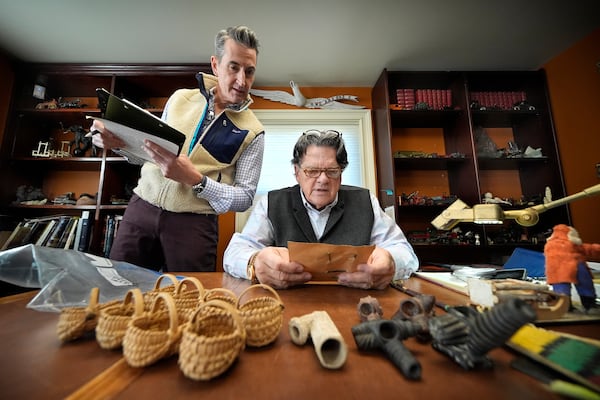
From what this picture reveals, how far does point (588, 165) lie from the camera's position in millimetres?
2451

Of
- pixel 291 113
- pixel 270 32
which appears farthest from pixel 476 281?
pixel 291 113

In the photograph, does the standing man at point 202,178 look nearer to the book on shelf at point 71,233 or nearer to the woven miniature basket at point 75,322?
the woven miniature basket at point 75,322

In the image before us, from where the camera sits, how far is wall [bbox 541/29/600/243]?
240 centimetres

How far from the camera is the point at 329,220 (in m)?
1.24

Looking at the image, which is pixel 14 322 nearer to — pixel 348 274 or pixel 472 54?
pixel 348 274

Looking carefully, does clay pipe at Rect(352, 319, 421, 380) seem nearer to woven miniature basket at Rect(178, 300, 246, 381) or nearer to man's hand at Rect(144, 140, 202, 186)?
woven miniature basket at Rect(178, 300, 246, 381)

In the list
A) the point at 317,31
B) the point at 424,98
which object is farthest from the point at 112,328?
the point at 424,98

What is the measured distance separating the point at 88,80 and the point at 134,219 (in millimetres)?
2582

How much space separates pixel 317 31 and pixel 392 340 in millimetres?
2663

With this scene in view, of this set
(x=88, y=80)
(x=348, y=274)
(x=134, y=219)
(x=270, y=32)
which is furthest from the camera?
(x=88, y=80)

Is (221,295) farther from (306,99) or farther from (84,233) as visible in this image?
(306,99)

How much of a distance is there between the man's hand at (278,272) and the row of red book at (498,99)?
3.12m

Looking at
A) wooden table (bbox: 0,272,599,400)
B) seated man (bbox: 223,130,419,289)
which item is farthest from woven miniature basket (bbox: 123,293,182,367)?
seated man (bbox: 223,130,419,289)

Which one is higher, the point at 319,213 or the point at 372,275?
the point at 319,213
